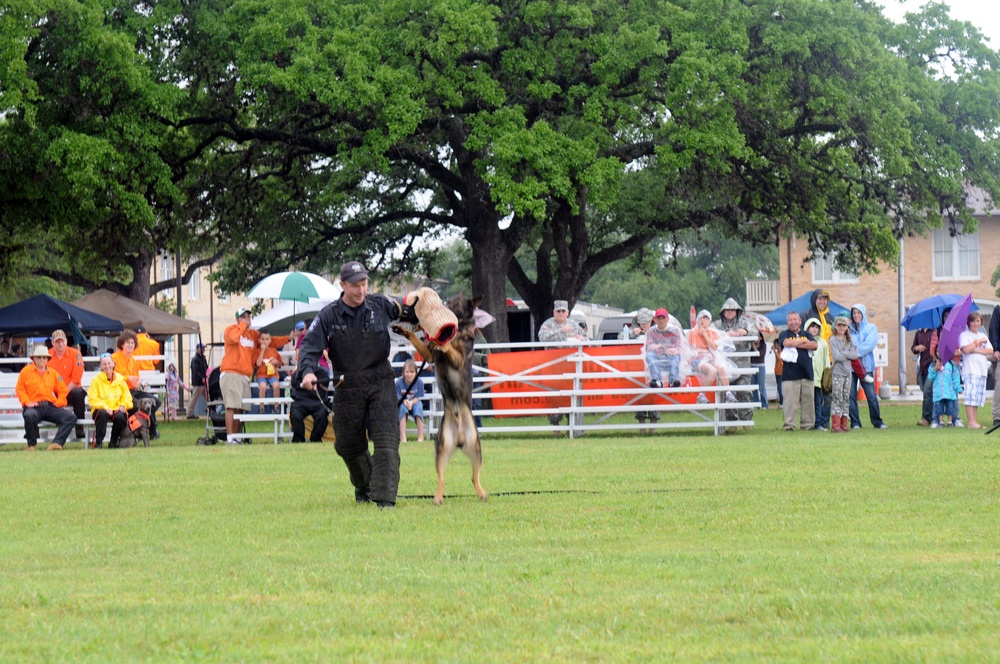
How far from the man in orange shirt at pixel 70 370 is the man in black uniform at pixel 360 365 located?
40.5ft

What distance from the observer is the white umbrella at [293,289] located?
953 inches

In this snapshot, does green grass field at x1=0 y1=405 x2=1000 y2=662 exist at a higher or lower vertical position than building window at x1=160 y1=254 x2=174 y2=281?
lower

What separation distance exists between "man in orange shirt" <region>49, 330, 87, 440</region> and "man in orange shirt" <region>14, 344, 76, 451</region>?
0.43 m

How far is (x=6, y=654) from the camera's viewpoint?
17.7 feet

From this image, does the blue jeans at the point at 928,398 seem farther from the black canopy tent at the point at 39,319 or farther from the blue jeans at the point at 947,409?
the black canopy tent at the point at 39,319

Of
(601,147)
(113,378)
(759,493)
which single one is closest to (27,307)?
(113,378)

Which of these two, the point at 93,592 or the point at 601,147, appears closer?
the point at 93,592

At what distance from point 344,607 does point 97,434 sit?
649 inches

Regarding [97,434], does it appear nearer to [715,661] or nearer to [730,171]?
[730,171]

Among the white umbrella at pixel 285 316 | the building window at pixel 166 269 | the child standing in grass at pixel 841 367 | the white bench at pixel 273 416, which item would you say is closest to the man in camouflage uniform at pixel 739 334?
the child standing in grass at pixel 841 367

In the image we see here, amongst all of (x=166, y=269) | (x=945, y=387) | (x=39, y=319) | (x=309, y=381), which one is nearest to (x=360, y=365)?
(x=309, y=381)

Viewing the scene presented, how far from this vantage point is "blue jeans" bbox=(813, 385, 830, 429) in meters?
22.2

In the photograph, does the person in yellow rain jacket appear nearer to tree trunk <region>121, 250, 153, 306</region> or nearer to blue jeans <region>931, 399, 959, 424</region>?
blue jeans <region>931, 399, 959, 424</region>

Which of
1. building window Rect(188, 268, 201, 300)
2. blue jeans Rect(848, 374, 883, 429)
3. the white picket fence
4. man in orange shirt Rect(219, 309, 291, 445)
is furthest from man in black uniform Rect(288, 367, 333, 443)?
building window Rect(188, 268, 201, 300)
